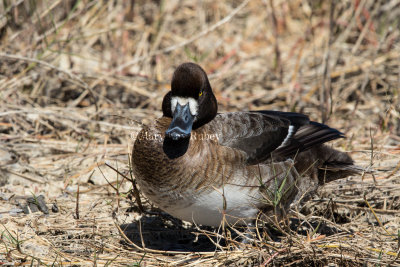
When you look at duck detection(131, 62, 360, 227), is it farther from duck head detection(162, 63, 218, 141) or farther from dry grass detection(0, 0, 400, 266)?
dry grass detection(0, 0, 400, 266)

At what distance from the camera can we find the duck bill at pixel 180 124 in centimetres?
326

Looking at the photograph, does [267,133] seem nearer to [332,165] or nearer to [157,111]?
[332,165]

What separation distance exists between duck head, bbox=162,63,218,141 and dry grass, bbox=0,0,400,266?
2.33 ft

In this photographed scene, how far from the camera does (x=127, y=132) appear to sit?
17.1 ft

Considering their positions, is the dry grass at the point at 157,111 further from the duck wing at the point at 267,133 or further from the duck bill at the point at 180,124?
the duck bill at the point at 180,124

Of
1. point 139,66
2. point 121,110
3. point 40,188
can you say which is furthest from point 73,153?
point 139,66

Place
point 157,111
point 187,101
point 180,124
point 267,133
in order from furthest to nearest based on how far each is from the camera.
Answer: point 157,111 → point 267,133 → point 187,101 → point 180,124

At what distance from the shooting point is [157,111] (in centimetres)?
586

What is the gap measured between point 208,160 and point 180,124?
298 millimetres

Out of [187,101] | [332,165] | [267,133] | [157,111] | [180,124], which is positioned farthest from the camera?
[157,111]

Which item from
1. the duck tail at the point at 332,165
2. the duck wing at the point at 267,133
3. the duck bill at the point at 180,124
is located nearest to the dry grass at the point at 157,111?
the duck tail at the point at 332,165

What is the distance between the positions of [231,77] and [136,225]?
11.4 ft

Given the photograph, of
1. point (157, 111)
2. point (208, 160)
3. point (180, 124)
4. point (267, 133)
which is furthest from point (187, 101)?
point (157, 111)

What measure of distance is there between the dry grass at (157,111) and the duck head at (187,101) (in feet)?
2.33
